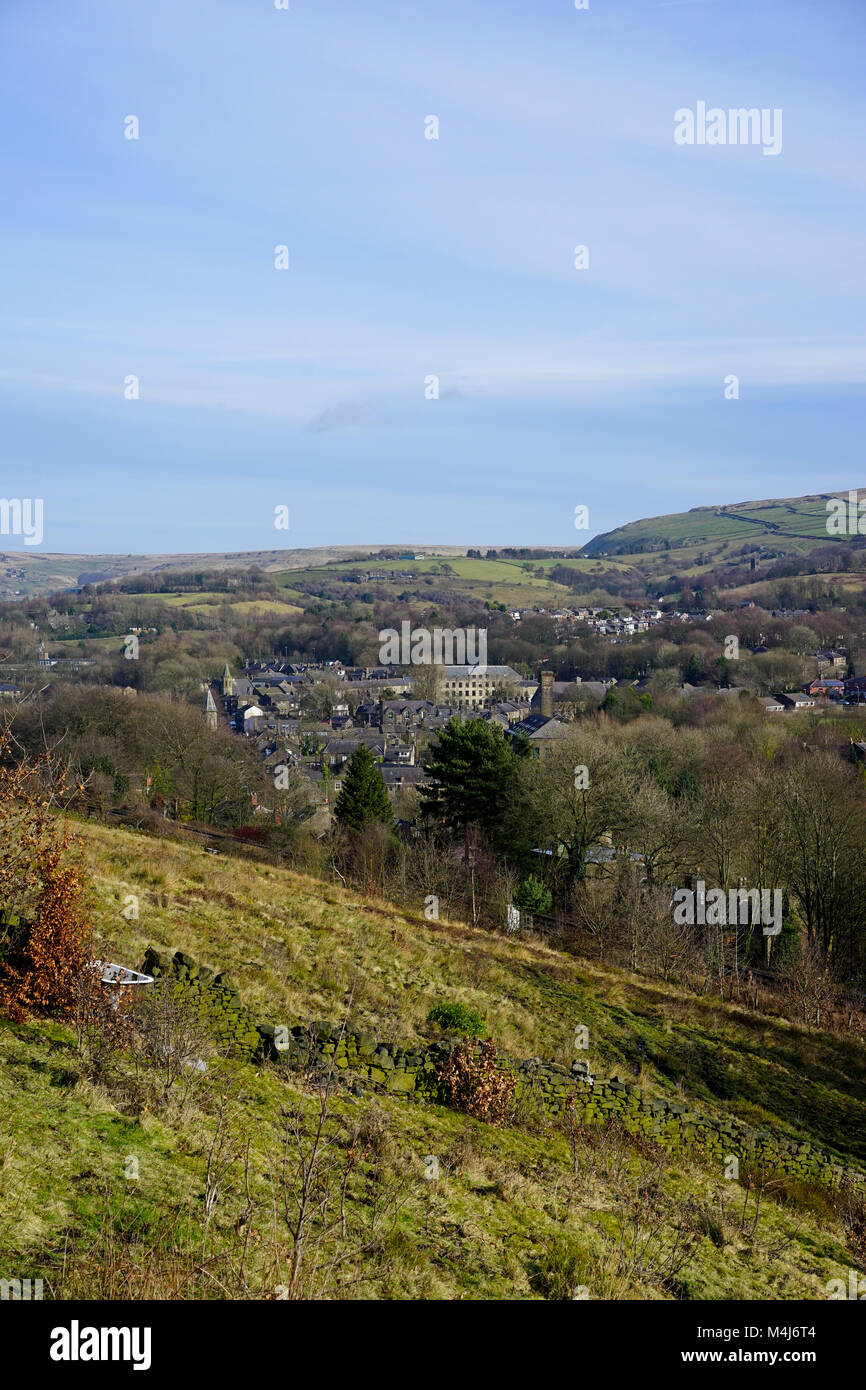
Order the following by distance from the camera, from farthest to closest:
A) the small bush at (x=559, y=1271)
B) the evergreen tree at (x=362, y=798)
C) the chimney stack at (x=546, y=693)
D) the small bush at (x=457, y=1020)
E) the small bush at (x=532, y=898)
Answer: the chimney stack at (x=546, y=693) < the evergreen tree at (x=362, y=798) < the small bush at (x=532, y=898) < the small bush at (x=457, y=1020) < the small bush at (x=559, y=1271)

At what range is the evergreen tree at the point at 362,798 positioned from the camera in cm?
3628

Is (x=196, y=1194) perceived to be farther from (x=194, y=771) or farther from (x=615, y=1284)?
(x=194, y=771)

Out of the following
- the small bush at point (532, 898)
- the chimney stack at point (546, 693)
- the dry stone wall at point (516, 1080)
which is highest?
the chimney stack at point (546, 693)

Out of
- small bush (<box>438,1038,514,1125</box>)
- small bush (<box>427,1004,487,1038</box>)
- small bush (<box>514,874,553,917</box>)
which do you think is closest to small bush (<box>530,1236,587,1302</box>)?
small bush (<box>438,1038,514,1125</box>)

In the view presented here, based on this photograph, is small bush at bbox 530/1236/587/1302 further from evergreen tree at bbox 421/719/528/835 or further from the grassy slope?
evergreen tree at bbox 421/719/528/835

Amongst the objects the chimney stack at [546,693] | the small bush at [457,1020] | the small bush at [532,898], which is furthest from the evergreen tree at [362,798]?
the chimney stack at [546,693]

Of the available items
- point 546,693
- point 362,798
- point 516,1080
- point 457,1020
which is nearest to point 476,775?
point 362,798

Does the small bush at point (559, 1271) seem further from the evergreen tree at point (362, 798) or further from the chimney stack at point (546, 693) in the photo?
the chimney stack at point (546, 693)

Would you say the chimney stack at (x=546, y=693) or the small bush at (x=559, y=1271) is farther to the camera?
the chimney stack at (x=546, y=693)

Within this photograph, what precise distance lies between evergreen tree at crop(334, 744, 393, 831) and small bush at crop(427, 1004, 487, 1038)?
21504 millimetres

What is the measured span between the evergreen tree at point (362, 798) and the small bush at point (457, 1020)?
70.6ft
